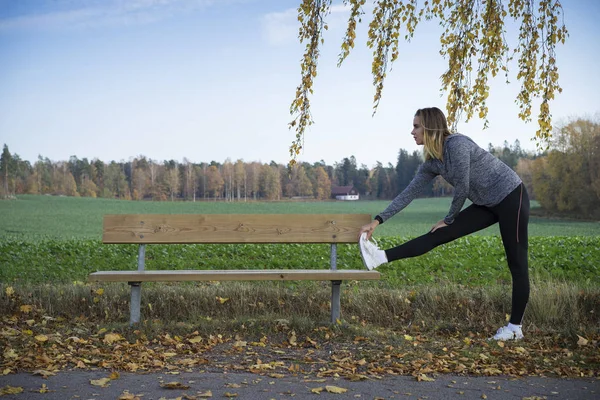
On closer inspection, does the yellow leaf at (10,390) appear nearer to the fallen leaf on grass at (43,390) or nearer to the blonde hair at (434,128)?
the fallen leaf on grass at (43,390)

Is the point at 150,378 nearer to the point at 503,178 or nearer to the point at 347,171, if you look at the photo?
the point at 503,178

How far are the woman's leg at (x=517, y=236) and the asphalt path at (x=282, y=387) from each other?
102 centimetres

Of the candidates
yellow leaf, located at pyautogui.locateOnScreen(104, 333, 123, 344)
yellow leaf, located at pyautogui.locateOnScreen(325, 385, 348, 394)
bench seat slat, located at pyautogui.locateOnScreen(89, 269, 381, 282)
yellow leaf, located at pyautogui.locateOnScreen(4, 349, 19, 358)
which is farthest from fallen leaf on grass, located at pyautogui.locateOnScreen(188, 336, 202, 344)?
yellow leaf, located at pyautogui.locateOnScreen(325, 385, 348, 394)

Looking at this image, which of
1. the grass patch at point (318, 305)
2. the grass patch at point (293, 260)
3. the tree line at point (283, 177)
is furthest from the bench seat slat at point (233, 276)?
the tree line at point (283, 177)

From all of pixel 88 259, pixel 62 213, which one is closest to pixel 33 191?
pixel 62 213

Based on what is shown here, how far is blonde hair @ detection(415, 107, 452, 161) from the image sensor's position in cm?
470

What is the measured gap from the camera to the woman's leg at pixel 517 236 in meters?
4.66

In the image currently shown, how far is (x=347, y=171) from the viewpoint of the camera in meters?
53.8

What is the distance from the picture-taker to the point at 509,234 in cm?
472

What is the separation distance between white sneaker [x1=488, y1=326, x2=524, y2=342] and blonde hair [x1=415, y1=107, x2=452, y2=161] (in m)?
1.44

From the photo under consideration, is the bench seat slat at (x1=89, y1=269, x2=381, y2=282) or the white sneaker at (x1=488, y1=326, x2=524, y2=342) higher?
the bench seat slat at (x1=89, y1=269, x2=381, y2=282)

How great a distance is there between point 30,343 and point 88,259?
5.78 metres

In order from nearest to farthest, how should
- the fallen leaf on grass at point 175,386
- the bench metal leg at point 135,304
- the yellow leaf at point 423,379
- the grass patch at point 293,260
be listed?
the fallen leaf on grass at point 175,386 → the yellow leaf at point 423,379 → the bench metal leg at point 135,304 → the grass patch at point 293,260

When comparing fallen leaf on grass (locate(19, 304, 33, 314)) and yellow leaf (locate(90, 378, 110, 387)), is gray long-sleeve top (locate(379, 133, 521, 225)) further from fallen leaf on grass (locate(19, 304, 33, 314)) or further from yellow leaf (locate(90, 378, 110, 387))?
fallen leaf on grass (locate(19, 304, 33, 314))
